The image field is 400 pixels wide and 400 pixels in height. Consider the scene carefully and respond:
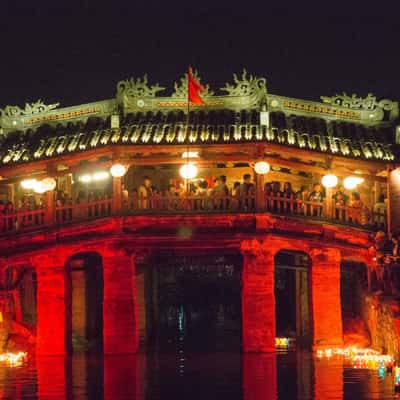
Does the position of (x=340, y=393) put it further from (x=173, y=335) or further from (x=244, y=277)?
(x=173, y=335)

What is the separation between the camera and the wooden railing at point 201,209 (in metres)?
30.8

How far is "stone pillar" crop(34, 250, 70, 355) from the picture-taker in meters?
31.9

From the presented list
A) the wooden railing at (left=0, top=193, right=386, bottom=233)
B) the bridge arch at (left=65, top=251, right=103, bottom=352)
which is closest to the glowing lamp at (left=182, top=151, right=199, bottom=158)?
the wooden railing at (left=0, top=193, right=386, bottom=233)

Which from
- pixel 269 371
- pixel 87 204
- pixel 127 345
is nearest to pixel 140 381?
pixel 269 371

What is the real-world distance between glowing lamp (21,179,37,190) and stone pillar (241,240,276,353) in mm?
8334

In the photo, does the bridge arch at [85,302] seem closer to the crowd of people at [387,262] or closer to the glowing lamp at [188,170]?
the glowing lamp at [188,170]

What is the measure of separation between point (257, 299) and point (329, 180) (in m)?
Result: 4.66

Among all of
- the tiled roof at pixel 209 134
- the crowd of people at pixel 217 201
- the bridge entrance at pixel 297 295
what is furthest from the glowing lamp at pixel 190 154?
the bridge entrance at pixel 297 295

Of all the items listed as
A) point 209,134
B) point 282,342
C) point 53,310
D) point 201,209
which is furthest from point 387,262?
point 53,310

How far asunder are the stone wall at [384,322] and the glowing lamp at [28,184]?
12.4 meters

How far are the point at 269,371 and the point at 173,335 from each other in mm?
17061

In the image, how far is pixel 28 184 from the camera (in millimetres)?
35531

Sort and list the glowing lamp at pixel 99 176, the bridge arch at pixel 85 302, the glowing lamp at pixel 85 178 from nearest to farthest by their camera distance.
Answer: the glowing lamp at pixel 99 176 → the glowing lamp at pixel 85 178 → the bridge arch at pixel 85 302

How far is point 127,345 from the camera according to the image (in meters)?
30.7
